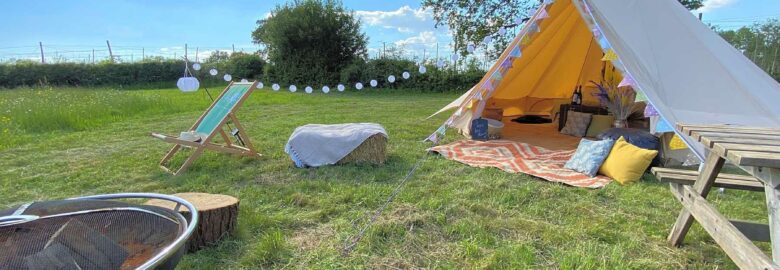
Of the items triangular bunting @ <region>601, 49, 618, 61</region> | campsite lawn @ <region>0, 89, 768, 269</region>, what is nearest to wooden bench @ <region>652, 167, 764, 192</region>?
campsite lawn @ <region>0, 89, 768, 269</region>

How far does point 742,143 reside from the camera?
1.38 m

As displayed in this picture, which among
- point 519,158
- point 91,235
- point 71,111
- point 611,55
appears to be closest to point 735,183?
point 611,55

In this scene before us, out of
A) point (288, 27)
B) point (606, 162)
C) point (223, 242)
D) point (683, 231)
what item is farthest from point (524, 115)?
point (288, 27)

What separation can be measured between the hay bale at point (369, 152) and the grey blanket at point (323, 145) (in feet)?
0.13

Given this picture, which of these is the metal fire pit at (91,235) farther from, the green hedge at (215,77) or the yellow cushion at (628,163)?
the green hedge at (215,77)

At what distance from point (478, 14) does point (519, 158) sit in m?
8.46

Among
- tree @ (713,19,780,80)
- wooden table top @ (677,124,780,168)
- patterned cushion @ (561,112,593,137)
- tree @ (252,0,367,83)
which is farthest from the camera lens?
tree @ (252,0,367,83)

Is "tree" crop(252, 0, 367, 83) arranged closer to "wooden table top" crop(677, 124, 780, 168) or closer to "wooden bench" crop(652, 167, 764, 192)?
"wooden bench" crop(652, 167, 764, 192)

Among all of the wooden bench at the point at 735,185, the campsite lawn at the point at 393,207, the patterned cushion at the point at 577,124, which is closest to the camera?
the wooden bench at the point at 735,185

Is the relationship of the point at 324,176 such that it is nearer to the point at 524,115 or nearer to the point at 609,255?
the point at 609,255

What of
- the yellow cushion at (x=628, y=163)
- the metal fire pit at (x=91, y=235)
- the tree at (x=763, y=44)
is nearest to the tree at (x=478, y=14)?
the tree at (x=763, y=44)

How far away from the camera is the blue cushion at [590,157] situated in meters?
3.29

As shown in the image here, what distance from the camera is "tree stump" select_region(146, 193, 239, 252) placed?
80.2 inches

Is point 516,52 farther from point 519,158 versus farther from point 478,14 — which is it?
point 478,14
